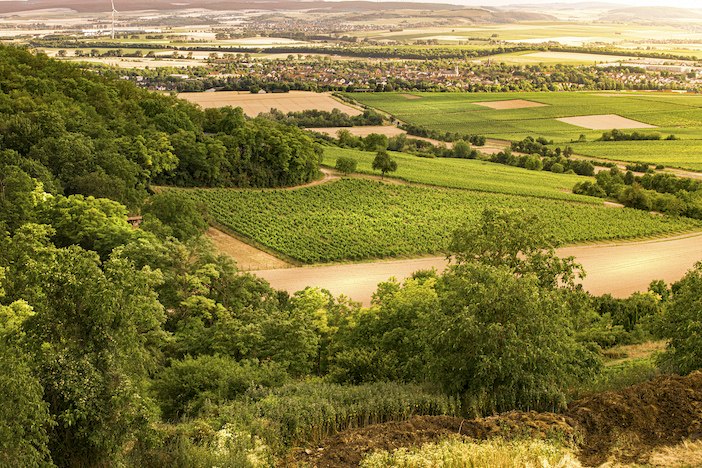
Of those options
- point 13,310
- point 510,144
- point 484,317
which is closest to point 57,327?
point 13,310

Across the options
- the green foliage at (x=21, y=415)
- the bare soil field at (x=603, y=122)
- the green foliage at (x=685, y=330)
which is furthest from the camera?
the bare soil field at (x=603, y=122)

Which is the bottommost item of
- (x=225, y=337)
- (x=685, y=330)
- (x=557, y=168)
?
(x=557, y=168)

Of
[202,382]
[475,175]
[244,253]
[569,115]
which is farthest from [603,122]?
[202,382]

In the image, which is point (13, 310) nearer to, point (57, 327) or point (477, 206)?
point (57, 327)

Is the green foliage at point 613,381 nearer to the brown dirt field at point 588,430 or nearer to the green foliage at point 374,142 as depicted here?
the brown dirt field at point 588,430

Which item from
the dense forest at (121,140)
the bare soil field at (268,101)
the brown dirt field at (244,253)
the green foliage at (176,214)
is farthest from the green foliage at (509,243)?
the bare soil field at (268,101)

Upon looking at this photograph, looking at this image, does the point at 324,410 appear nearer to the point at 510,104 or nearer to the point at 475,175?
the point at 475,175
